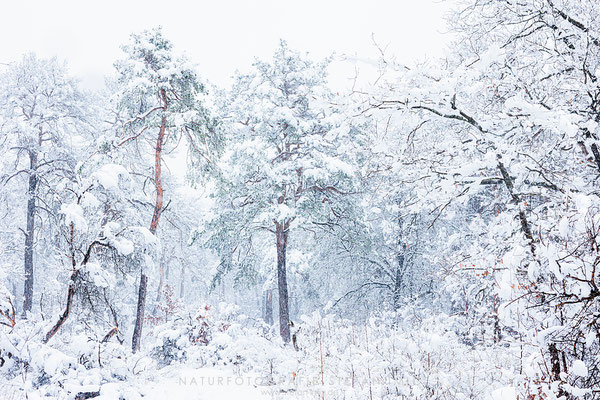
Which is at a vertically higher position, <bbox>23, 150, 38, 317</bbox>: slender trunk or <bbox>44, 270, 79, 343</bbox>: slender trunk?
<bbox>23, 150, 38, 317</bbox>: slender trunk

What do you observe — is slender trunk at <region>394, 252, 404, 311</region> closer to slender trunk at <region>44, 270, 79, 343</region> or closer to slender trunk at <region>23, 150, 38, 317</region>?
slender trunk at <region>44, 270, 79, 343</region>

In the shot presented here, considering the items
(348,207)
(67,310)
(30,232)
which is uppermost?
(30,232)

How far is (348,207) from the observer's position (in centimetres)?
1202

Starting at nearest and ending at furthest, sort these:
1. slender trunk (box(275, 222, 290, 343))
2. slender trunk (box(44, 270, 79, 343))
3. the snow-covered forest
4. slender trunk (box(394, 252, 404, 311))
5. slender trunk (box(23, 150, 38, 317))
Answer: the snow-covered forest → slender trunk (box(44, 270, 79, 343)) → slender trunk (box(275, 222, 290, 343)) → slender trunk (box(23, 150, 38, 317)) → slender trunk (box(394, 252, 404, 311))

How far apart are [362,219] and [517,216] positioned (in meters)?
8.04

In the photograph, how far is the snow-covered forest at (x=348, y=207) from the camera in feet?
12.6

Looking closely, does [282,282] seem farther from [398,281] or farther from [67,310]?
[67,310]

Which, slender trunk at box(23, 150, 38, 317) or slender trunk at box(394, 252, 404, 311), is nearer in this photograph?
slender trunk at box(23, 150, 38, 317)

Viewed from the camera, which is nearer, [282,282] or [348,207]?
[348,207]

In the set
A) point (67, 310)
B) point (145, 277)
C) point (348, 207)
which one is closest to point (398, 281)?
point (348, 207)

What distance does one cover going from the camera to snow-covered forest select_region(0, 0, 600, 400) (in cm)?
385

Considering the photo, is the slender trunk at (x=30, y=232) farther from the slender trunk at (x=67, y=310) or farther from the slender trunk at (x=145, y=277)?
the slender trunk at (x=67, y=310)

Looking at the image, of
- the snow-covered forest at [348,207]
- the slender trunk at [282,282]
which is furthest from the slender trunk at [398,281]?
the slender trunk at [282,282]

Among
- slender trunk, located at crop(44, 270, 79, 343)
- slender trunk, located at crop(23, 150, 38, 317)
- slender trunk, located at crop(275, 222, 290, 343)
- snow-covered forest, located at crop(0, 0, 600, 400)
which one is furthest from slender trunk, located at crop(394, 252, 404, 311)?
slender trunk, located at crop(23, 150, 38, 317)
